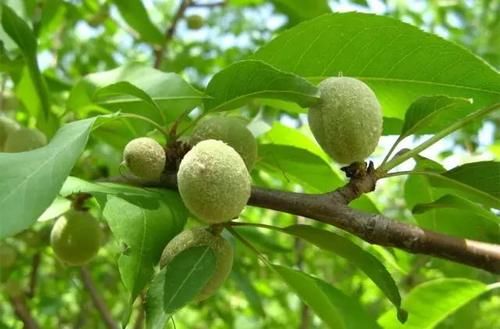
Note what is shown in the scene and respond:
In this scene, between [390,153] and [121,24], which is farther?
[121,24]

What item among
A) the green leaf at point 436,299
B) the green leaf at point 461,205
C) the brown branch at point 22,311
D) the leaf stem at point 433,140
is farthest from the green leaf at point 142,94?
the brown branch at point 22,311

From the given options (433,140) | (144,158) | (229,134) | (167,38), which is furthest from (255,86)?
(167,38)

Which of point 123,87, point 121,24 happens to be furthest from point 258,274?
point 123,87

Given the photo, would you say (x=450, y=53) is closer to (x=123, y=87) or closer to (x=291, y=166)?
(x=291, y=166)

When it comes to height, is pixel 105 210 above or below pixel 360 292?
above

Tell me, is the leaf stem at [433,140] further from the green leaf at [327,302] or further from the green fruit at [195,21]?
the green fruit at [195,21]

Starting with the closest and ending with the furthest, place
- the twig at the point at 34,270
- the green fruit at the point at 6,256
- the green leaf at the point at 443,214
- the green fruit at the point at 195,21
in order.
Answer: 1. the green leaf at the point at 443,214
2. the green fruit at the point at 6,256
3. the twig at the point at 34,270
4. the green fruit at the point at 195,21

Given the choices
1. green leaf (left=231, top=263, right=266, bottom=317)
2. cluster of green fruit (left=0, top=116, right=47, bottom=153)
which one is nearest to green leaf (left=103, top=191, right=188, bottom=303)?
cluster of green fruit (left=0, top=116, right=47, bottom=153)
